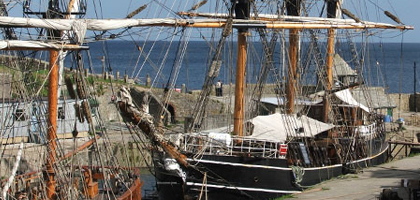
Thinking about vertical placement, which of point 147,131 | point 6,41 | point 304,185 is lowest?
point 304,185

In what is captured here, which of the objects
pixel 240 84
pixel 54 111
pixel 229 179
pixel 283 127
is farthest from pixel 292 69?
pixel 54 111

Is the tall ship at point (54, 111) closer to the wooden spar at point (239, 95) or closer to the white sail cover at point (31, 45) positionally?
the white sail cover at point (31, 45)

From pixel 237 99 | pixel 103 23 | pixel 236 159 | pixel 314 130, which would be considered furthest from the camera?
pixel 314 130

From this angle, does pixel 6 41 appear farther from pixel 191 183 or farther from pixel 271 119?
pixel 271 119

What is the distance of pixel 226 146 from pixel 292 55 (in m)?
10.6

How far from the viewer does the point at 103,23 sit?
103 feet

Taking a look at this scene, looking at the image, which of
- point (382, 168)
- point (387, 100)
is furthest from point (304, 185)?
point (387, 100)

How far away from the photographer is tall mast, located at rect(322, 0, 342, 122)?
4369cm

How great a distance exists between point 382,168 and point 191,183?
11263 mm

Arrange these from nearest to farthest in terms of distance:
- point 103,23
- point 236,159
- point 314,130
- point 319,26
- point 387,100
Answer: point 103,23 → point 236,159 → point 314,130 → point 319,26 → point 387,100

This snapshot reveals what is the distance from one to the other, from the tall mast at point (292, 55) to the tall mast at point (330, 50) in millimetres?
1635

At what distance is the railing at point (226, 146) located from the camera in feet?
Result: 114

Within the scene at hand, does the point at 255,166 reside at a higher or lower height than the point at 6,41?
lower

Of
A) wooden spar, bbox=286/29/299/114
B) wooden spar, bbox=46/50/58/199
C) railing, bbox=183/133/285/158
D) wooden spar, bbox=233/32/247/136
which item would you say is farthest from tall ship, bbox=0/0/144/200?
wooden spar, bbox=286/29/299/114
